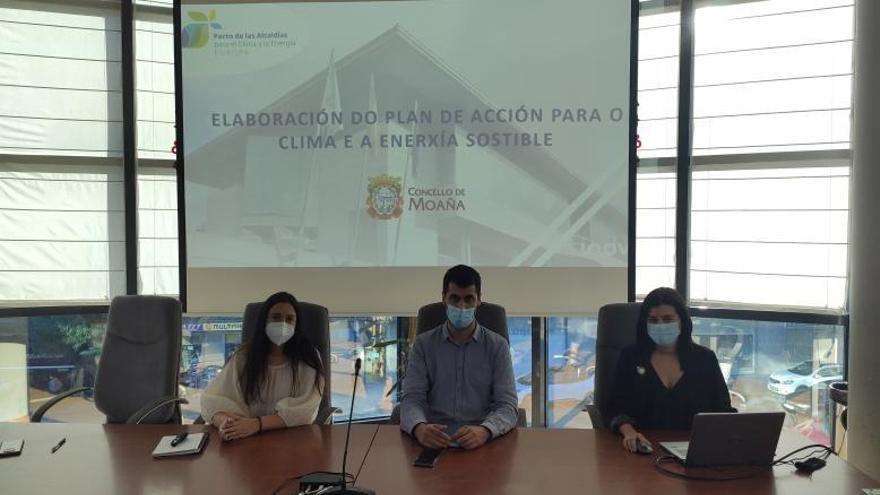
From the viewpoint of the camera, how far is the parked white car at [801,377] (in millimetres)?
3590

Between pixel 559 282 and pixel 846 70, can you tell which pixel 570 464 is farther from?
pixel 846 70

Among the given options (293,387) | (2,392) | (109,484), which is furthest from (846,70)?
(2,392)

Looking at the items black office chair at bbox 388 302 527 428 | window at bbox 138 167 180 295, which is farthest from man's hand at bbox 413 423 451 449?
window at bbox 138 167 180 295

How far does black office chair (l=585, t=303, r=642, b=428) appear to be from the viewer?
8.93 ft

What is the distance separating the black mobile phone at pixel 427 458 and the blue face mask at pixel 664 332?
0.98m

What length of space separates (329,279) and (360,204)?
48cm

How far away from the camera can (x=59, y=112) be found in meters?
3.88

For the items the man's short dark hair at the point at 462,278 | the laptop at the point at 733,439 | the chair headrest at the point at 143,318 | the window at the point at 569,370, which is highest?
the man's short dark hair at the point at 462,278

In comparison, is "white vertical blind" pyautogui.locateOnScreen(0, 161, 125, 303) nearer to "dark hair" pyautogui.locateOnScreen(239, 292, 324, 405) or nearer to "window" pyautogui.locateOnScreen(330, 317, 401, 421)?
"window" pyautogui.locateOnScreen(330, 317, 401, 421)

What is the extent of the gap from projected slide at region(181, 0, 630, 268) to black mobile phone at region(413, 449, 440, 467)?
1.70m

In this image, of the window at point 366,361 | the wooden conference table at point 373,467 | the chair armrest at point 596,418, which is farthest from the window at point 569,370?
the wooden conference table at point 373,467

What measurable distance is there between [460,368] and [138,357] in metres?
1.60

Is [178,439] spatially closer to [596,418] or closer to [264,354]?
[264,354]

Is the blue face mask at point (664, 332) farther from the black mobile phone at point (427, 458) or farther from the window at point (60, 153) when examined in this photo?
the window at point (60, 153)
